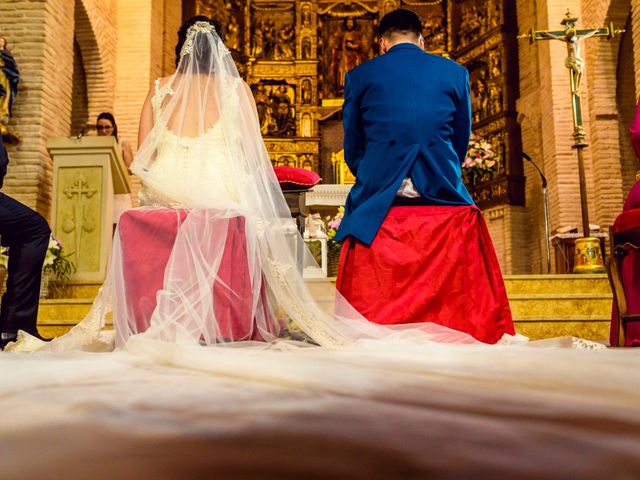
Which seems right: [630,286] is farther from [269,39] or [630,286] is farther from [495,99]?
[269,39]

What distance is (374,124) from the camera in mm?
3436

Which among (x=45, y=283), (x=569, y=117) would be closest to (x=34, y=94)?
(x=45, y=283)

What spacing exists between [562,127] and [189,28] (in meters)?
7.80

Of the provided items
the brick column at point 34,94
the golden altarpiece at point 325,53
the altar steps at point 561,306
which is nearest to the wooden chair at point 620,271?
the altar steps at point 561,306

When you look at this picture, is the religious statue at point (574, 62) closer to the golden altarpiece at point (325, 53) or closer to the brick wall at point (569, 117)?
the brick wall at point (569, 117)

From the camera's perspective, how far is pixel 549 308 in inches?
214

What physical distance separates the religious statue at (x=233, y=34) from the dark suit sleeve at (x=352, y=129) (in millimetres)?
10673

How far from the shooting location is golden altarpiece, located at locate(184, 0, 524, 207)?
12.0 m

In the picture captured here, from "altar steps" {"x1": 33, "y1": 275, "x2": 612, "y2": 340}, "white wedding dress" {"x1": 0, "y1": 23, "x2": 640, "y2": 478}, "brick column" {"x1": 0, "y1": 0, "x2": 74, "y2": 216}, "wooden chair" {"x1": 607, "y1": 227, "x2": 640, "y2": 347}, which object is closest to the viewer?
"white wedding dress" {"x1": 0, "y1": 23, "x2": 640, "y2": 478}

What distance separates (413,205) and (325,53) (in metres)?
11.4

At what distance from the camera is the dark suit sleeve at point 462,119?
3.47 meters

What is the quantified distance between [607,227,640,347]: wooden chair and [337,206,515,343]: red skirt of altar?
98 cm

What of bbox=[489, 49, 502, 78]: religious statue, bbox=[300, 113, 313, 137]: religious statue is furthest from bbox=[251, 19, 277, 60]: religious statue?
bbox=[489, 49, 502, 78]: religious statue

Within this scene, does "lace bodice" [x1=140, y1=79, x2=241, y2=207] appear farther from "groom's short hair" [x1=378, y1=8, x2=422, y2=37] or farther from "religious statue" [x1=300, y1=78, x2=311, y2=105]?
"religious statue" [x1=300, y1=78, x2=311, y2=105]
